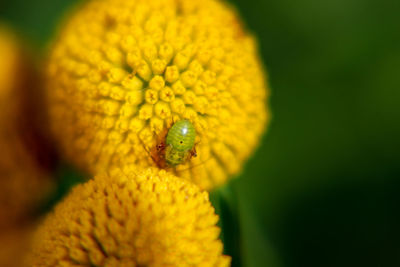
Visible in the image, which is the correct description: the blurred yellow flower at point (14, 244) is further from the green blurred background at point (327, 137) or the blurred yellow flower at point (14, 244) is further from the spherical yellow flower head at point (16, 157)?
the green blurred background at point (327, 137)

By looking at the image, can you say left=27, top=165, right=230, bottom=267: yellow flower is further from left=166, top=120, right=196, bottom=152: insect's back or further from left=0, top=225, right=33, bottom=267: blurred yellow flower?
left=0, top=225, right=33, bottom=267: blurred yellow flower

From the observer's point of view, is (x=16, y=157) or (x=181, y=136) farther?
(x=16, y=157)

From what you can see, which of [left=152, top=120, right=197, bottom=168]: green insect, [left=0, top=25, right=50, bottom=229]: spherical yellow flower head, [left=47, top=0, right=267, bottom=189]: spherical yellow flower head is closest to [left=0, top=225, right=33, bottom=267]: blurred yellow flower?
[left=0, top=25, right=50, bottom=229]: spherical yellow flower head

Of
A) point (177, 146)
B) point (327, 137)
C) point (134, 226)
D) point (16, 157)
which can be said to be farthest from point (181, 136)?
→ point (327, 137)

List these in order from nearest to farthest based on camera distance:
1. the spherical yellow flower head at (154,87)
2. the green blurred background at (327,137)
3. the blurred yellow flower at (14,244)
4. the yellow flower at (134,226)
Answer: the yellow flower at (134,226), the spherical yellow flower head at (154,87), the blurred yellow flower at (14,244), the green blurred background at (327,137)

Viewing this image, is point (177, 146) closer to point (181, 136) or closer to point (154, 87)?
point (181, 136)

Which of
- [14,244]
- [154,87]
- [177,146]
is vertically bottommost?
[14,244]

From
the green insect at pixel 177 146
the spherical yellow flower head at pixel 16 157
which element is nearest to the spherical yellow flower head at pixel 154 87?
the green insect at pixel 177 146
